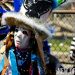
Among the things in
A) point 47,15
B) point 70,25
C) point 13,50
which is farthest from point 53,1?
point 70,25

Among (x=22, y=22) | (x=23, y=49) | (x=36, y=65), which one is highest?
(x=22, y=22)

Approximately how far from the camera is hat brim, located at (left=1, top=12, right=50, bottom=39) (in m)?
2.64

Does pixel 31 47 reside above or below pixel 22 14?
below

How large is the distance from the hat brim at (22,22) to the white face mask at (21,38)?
5 cm

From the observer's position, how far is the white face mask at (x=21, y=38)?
107 inches

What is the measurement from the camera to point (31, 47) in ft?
9.06

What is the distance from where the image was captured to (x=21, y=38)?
271 centimetres

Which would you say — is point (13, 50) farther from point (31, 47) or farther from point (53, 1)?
point (53, 1)

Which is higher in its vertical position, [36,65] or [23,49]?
[23,49]

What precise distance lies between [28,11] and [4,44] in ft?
1.05

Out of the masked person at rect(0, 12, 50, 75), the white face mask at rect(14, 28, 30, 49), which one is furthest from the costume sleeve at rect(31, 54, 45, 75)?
the white face mask at rect(14, 28, 30, 49)

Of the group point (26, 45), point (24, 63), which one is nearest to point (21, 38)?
point (26, 45)

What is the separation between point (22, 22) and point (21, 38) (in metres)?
0.13

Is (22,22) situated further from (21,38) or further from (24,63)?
(24,63)
